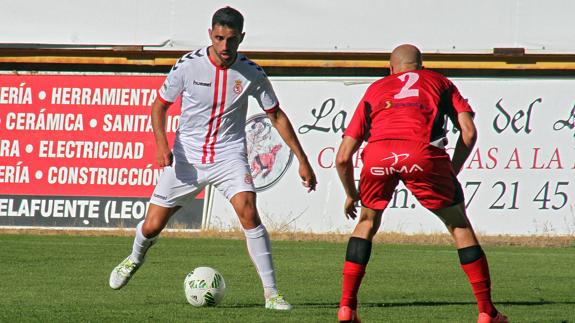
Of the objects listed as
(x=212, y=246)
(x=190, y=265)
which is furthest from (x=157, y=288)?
(x=212, y=246)

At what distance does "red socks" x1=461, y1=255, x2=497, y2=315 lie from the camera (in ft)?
24.5

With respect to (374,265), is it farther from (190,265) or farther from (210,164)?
(210,164)

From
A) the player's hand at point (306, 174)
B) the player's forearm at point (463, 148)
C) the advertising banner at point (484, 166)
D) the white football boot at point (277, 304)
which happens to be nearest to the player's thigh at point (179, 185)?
the player's hand at point (306, 174)

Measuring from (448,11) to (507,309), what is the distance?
11866 millimetres

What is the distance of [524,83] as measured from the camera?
19016mm

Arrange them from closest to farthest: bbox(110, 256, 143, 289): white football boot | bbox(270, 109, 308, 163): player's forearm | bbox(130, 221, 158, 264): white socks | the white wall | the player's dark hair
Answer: the player's dark hair → bbox(270, 109, 308, 163): player's forearm → bbox(130, 221, 158, 264): white socks → bbox(110, 256, 143, 289): white football boot → the white wall

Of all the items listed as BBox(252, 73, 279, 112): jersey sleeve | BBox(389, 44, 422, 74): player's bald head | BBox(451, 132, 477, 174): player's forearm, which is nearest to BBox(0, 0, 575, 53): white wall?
BBox(252, 73, 279, 112): jersey sleeve

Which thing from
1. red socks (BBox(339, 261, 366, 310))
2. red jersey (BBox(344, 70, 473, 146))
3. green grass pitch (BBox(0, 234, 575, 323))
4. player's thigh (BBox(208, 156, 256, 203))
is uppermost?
red jersey (BBox(344, 70, 473, 146))

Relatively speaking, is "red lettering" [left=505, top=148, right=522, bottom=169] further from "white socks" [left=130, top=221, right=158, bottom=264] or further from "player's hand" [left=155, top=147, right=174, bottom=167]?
"player's hand" [left=155, top=147, right=174, bottom=167]

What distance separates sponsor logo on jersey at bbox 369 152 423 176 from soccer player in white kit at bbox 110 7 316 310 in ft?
4.85

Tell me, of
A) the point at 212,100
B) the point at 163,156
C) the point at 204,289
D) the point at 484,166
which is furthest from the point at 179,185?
the point at 484,166

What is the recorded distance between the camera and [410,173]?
7477 millimetres

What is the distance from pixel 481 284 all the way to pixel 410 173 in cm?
87

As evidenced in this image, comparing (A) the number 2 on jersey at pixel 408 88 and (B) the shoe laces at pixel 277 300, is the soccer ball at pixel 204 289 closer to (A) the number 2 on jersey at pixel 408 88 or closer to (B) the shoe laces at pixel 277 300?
(B) the shoe laces at pixel 277 300
